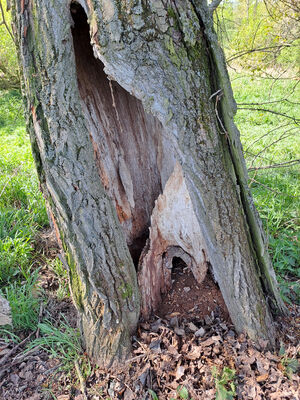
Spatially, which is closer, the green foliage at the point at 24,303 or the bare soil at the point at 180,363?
the bare soil at the point at 180,363

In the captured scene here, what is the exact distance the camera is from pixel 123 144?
6.79 feet

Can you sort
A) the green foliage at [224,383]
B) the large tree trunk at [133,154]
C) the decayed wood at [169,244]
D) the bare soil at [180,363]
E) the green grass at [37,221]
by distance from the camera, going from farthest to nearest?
the green grass at [37,221] → the decayed wood at [169,244] → the bare soil at [180,363] → the green foliage at [224,383] → the large tree trunk at [133,154]

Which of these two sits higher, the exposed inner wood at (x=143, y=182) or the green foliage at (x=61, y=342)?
the exposed inner wood at (x=143, y=182)

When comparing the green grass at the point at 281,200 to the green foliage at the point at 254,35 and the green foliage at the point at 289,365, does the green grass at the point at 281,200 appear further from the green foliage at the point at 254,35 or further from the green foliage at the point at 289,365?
the green foliage at the point at 289,365

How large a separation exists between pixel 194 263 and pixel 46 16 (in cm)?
159

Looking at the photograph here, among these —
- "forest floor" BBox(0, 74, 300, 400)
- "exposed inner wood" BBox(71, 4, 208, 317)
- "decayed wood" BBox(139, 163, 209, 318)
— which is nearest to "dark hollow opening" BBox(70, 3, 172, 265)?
"exposed inner wood" BBox(71, 4, 208, 317)

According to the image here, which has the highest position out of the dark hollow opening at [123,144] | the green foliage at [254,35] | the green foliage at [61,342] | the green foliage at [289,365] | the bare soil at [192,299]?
the green foliage at [254,35]

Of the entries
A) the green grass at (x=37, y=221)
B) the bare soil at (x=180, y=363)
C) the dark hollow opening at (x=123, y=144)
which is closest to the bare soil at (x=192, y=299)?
the bare soil at (x=180, y=363)

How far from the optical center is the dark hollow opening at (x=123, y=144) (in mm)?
1803

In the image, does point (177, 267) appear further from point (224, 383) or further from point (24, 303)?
point (24, 303)

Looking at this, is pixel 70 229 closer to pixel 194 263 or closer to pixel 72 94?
pixel 72 94

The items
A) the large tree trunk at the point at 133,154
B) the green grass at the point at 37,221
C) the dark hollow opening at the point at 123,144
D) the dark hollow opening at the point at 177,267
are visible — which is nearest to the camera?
the large tree trunk at the point at 133,154

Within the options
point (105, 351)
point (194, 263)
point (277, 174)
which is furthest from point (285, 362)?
point (277, 174)

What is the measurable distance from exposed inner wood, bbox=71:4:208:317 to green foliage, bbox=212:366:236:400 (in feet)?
1.83
